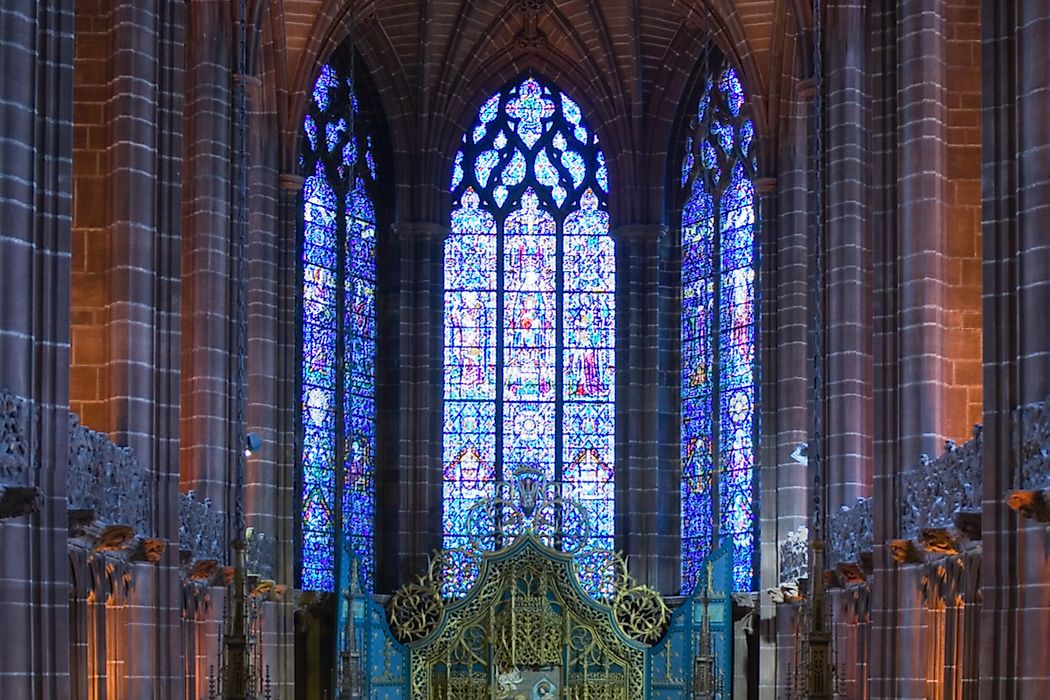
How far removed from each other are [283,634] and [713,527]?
8493mm

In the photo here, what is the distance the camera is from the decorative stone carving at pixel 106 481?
2272 cm

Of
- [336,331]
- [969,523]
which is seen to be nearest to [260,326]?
[336,331]

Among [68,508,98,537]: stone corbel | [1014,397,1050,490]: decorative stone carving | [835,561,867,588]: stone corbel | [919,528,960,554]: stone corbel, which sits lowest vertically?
[835,561,867,588]: stone corbel

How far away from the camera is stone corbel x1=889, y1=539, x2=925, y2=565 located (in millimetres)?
25797

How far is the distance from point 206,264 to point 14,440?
482 inches

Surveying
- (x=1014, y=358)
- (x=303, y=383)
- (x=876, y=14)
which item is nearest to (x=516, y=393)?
(x=303, y=383)

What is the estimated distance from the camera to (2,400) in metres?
19.4

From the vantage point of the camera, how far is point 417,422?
40.9 metres

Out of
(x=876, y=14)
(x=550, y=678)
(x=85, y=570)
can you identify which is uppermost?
(x=876, y=14)

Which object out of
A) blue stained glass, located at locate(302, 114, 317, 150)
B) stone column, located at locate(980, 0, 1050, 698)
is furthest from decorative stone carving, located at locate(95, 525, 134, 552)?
blue stained glass, located at locate(302, 114, 317, 150)

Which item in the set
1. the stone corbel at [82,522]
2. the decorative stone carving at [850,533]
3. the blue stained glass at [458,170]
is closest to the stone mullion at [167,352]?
the stone corbel at [82,522]

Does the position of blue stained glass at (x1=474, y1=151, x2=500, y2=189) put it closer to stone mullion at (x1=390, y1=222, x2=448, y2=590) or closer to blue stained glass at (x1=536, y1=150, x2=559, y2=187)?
blue stained glass at (x1=536, y1=150, x2=559, y2=187)

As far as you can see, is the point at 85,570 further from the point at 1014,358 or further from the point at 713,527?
the point at 713,527

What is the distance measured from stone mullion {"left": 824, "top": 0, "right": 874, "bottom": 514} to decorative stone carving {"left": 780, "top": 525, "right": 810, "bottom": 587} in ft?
9.96
